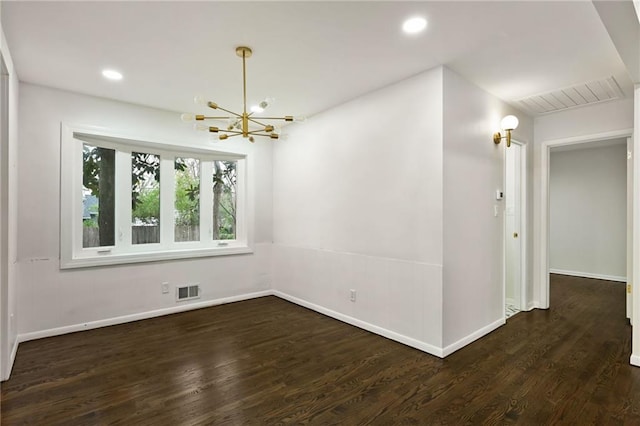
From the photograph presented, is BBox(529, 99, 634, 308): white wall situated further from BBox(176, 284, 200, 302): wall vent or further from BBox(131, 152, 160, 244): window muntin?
BBox(131, 152, 160, 244): window muntin

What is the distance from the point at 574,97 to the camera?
378 cm

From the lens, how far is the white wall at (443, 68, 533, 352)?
3.09 metres

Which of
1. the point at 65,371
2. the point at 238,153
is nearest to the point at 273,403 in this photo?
the point at 65,371

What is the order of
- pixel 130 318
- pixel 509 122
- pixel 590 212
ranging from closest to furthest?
pixel 509 122
pixel 130 318
pixel 590 212

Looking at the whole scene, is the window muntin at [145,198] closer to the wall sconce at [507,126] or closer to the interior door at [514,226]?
the wall sconce at [507,126]

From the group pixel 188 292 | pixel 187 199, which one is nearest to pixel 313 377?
pixel 188 292

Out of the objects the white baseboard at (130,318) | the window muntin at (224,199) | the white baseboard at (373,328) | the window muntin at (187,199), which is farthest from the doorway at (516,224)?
the window muntin at (187,199)

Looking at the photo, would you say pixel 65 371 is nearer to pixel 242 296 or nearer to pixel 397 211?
pixel 242 296

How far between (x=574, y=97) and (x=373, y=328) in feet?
11.3

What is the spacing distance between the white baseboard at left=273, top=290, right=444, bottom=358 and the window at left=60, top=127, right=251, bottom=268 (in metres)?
1.23

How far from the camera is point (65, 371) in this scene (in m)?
2.73

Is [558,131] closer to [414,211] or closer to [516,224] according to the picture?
[516,224]

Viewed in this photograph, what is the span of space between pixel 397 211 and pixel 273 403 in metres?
2.04

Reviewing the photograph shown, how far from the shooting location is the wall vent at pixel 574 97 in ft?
11.3
